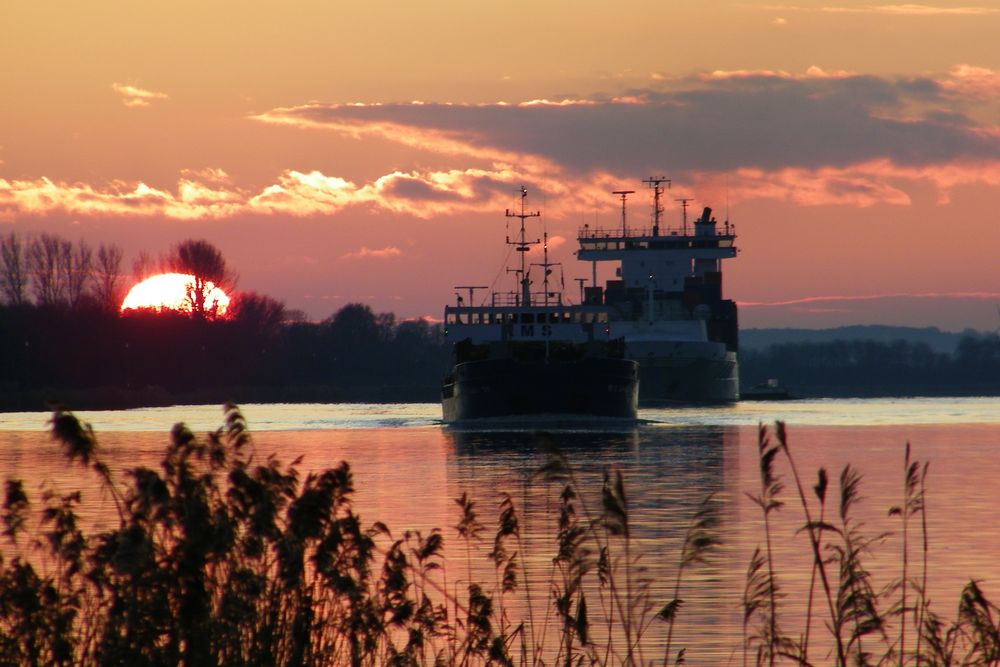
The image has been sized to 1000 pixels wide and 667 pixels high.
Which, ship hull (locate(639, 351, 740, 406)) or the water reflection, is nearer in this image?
the water reflection

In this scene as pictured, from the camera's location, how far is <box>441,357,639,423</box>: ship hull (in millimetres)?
68500

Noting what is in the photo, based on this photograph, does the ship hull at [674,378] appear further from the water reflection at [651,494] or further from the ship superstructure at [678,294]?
the water reflection at [651,494]

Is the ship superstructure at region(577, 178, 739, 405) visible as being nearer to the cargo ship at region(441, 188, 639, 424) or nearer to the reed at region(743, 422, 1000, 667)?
the cargo ship at region(441, 188, 639, 424)

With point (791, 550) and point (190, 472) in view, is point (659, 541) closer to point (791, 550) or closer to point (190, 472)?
point (791, 550)

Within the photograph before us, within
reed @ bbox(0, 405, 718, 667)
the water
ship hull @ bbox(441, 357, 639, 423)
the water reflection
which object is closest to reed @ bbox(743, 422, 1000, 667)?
reed @ bbox(0, 405, 718, 667)

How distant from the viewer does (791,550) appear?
18516 mm

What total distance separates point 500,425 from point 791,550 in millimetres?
51197

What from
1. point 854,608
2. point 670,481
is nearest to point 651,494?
point 670,481

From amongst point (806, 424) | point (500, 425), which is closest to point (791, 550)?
point (500, 425)

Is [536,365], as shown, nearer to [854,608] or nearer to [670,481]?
[670,481]

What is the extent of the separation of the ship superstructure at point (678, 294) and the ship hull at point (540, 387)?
41.7m

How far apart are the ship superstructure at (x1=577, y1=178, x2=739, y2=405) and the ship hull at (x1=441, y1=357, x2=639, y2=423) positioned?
41667 mm

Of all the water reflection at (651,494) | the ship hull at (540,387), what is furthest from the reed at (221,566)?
the ship hull at (540,387)

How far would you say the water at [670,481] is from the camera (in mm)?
15758
